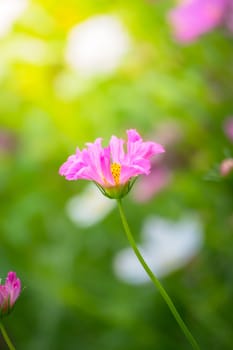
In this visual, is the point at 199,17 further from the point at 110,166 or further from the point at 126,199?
the point at 110,166

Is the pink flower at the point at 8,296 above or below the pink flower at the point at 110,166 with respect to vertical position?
below

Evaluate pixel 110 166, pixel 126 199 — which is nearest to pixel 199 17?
pixel 126 199

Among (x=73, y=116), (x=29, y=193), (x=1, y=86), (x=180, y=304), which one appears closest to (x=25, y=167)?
(x=29, y=193)

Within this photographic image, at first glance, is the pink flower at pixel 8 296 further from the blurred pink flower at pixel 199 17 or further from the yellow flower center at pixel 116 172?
the blurred pink flower at pixel 199 17

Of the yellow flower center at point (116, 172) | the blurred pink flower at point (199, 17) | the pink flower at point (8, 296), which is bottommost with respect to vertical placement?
the pink flower at point (8, 296)

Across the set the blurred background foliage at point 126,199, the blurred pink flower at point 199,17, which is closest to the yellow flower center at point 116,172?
the blurred background foliage at point 126,199
